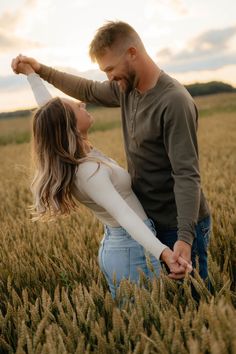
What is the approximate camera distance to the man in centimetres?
218

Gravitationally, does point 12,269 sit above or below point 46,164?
below

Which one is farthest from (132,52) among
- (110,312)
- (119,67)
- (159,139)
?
(110,312)

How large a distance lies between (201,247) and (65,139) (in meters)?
0.82

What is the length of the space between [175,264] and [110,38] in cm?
103

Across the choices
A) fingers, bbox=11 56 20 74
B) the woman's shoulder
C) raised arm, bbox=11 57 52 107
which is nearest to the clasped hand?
the woman's shoulder

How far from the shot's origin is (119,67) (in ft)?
7.44

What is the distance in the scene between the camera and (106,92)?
285cm

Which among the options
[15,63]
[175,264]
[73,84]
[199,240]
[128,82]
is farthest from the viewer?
[73,84]

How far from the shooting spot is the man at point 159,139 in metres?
2.18

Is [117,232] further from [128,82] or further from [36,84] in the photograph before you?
[36,84]

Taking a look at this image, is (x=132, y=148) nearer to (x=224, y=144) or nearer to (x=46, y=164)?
(x=46, y=164)

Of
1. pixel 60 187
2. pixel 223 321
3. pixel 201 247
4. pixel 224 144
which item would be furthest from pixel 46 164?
pixel 224 144

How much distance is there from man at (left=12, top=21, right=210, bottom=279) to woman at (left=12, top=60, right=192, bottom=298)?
0.14 meters

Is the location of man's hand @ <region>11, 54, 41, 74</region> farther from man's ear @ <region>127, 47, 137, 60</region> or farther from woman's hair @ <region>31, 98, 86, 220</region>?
man's ear @ <region>127, 47, 137, 60</region>
